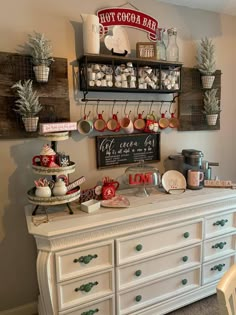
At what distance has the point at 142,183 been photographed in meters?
1.88

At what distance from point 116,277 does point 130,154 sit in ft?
2.99

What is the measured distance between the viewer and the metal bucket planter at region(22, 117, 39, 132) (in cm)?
164

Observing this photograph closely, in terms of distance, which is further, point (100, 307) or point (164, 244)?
point (164, 244)

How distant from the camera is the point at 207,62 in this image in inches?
86.6

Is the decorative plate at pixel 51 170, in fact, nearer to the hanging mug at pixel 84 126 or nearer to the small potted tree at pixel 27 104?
the small potted tree at pixel 27 104

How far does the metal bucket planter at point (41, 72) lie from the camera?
164 cm

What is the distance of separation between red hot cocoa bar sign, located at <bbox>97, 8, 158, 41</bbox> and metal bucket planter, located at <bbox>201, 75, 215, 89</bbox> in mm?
555

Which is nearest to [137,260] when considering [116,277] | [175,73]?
[116,277]

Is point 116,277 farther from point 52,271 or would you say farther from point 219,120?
point 219,120

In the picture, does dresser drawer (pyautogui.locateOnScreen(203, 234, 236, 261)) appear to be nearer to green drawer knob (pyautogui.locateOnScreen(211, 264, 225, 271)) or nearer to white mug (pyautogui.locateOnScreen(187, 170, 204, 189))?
green drawer knob (pyautogui.locateOnScreen(211, 264, 225, 271))

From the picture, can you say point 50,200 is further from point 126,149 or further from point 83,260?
point 126,149

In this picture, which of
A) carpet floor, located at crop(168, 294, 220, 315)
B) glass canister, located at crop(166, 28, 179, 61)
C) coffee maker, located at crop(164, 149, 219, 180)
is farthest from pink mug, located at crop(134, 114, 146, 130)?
carpet floor, located at crop(168, 294, 220, 315)

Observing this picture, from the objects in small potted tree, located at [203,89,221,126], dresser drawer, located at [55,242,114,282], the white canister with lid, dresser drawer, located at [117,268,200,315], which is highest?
small potted tree, located at [203,89,221,126]

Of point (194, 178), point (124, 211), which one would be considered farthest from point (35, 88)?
point (194, 178)
